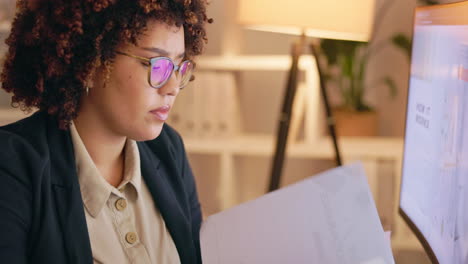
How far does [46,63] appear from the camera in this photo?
1.13 m

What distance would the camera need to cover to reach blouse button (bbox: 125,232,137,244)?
1212 mm

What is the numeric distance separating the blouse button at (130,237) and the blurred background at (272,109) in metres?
1.68

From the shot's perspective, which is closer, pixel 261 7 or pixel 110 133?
pixel 110 133

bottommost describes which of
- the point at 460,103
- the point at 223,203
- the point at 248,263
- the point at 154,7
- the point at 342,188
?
the point at 223,203

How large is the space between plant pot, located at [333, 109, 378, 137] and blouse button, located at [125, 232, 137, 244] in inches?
81.3

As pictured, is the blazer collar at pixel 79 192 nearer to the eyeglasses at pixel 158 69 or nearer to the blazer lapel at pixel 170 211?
the blazer lapel at pixel 170 211

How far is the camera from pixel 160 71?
1.14 meters

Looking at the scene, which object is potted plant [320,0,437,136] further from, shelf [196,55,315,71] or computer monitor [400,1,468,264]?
computer monitor [400,1,468,264]

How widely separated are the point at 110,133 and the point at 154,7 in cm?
27

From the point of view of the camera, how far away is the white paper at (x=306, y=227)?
0.95 m

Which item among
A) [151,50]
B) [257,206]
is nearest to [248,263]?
[257,206]

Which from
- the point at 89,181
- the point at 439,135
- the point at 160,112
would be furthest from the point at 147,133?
the point at 439,135

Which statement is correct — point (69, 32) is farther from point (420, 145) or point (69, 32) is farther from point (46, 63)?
point (420, 145)

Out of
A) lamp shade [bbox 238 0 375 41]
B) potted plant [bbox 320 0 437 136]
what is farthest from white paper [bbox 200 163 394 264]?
potted plant [bbox 320 0 437 136]
